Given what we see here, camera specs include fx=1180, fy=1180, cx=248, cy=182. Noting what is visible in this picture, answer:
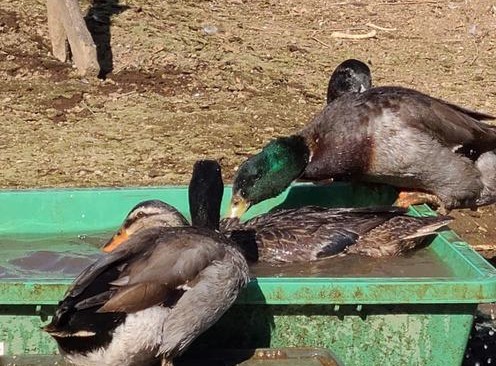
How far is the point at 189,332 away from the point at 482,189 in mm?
3027

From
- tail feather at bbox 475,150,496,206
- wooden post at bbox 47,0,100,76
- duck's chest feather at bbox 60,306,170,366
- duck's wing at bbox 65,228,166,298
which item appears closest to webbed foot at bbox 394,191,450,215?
tail feather at bbox 475,150,496,206

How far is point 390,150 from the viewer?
6.63 meters

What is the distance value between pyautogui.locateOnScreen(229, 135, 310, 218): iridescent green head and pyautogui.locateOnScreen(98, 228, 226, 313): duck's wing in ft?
5.09

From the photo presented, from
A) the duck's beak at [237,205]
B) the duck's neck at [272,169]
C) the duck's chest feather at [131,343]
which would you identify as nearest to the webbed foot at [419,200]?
the duck's neck at [272,169]

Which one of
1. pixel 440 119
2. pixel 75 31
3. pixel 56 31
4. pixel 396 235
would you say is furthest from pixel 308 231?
pixel 56 31

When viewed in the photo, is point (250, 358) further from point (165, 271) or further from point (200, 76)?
point (200, 76)

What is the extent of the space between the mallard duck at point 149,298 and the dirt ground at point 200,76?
327 cm

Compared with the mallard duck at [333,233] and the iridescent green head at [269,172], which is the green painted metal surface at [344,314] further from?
the iridescent green head at [269,172]

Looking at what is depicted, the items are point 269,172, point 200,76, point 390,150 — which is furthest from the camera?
point 200,76

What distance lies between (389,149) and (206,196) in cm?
136

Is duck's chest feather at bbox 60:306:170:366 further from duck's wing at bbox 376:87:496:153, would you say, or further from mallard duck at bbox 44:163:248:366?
duck's wing at bbox 376:87:496:153

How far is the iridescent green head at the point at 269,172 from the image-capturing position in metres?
6.36

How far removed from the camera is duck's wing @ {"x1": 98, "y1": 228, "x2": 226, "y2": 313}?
170 inches

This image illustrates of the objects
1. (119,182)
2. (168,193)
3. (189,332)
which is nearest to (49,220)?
(168,193)
